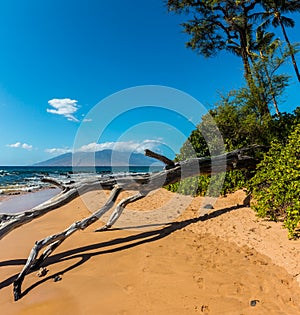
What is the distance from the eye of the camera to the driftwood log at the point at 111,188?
4.88m

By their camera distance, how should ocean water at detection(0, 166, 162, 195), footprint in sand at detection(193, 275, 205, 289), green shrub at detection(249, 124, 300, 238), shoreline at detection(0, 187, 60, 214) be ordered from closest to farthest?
footprint in sand at detection(193, 275, 205, 289), green shrub at detection(249, 124, 300, 238), shoreline at detection(0, 187, 60, 214), ocean water at detection(0, 166, 162, 195)

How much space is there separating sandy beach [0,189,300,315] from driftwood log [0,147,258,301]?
50cm

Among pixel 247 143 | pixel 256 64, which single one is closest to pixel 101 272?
pixel 247 143

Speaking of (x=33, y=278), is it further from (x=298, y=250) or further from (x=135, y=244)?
(x=298, y=250)

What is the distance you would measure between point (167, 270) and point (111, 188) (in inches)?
126

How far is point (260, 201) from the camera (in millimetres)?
6305

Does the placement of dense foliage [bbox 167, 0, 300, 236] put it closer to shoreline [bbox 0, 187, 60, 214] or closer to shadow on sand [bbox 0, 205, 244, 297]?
shadow on sand [bbox 0, 205, 244, 297]

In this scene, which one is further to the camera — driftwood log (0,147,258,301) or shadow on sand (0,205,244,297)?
driftwood log (0,147,258,301)

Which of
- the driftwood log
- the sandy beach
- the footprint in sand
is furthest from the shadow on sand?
the footprint in sand

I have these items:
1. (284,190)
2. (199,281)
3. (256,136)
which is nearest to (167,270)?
(199,281)

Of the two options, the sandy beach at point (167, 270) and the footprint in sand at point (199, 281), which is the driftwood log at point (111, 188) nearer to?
the sandy beach at point (167, 270)

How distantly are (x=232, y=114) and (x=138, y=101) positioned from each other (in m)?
4.75

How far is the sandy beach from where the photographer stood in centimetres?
334

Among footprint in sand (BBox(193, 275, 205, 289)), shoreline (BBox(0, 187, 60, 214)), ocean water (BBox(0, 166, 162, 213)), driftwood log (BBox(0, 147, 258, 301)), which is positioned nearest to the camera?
footprint in sand (BBox(193, 275, 205, 289))
